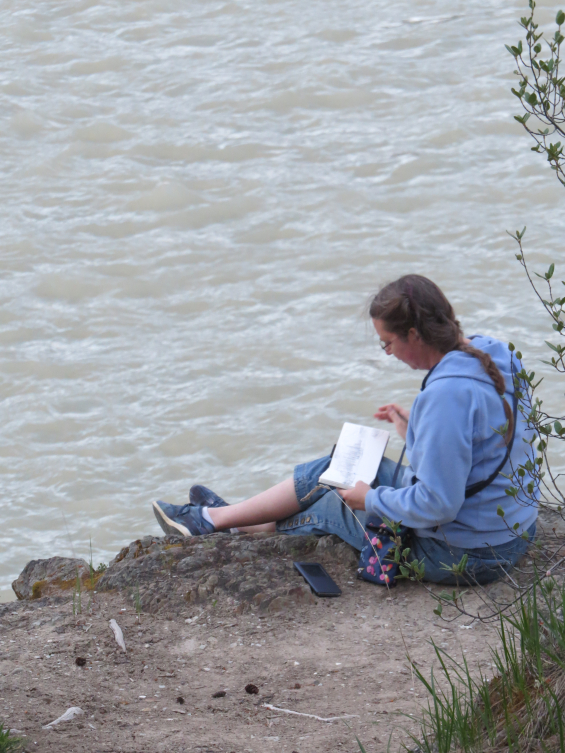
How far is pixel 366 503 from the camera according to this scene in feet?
11.6

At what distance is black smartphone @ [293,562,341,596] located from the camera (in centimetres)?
368

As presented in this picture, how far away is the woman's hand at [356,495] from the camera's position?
3623mm

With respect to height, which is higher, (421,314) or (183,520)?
(421,314)

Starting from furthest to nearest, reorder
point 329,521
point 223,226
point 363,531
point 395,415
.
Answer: point 223,226 → point 395,415 → point 329,521 → point 363,531

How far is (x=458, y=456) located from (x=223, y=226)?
8.03 m

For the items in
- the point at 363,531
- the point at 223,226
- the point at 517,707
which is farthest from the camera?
the point at 223,226

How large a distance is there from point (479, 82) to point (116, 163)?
4.78 meters

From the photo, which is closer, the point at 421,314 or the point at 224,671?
the point at 224,671

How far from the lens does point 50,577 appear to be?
4.14 metres

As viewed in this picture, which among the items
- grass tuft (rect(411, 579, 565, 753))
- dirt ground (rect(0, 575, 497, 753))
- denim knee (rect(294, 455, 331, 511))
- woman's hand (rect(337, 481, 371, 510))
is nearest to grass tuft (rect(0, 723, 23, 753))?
dirt ground (rect(0, 575, 497, 753))

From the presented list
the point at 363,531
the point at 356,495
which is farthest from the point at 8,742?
the point at 363,531

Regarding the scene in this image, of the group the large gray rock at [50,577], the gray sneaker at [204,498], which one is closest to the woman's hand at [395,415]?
Result: the gray sneaker at [204,498]

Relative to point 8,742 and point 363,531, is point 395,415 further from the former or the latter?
point 8,742

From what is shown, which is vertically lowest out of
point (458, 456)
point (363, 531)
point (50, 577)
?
point (50, 577)
